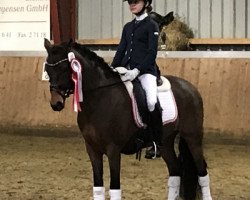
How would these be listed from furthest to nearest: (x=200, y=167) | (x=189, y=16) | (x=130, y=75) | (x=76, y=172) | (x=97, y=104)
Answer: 1. (x=189, y=16)
2. (x=76, y=172)
3. (x=200, y=167)
4. (x=130, y=75)
5. (x=97, y=104)

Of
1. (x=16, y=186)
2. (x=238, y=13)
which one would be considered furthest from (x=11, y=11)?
(x=16, y=186)

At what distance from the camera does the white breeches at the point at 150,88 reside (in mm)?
4707

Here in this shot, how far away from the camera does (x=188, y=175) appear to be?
206 inches

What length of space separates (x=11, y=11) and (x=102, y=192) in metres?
8.79

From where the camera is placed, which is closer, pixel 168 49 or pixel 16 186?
pixel 16 186

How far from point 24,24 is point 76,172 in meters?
6.12

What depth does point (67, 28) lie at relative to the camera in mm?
12266

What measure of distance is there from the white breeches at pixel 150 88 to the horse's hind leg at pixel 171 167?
0.55m

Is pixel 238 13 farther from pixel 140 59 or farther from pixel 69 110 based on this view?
pixel 140 59

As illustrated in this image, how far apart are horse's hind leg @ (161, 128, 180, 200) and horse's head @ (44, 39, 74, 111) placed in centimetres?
117

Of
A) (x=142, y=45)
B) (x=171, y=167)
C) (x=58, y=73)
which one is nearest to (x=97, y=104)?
(x=58, y=73)

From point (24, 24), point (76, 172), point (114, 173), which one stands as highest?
point (24, 24)

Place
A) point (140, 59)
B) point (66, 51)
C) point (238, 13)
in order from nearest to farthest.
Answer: point (66, 51) < point (140, 59) < point (238, 13)

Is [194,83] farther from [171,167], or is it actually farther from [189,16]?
[171,167]
